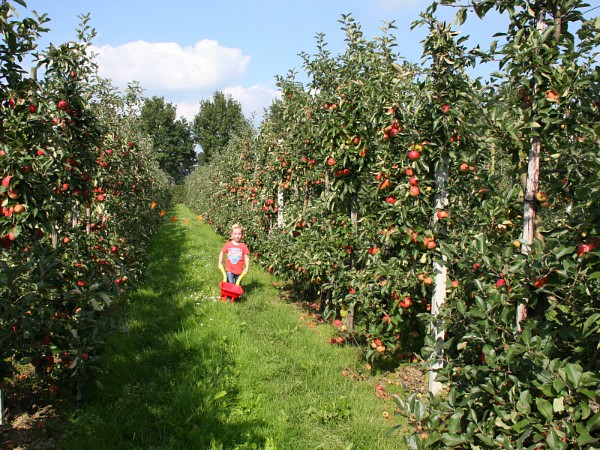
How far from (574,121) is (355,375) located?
11.1ft

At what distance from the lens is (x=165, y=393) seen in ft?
13.0

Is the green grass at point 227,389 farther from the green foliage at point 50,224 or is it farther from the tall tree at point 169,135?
the tall tree at point 169,135

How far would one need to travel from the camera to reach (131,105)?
10.1m

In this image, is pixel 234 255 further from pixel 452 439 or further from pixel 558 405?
pixel 558 405

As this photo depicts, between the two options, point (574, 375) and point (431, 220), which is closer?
point (574, 375)

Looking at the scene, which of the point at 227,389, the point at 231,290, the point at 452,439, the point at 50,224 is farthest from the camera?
the point at 231,290

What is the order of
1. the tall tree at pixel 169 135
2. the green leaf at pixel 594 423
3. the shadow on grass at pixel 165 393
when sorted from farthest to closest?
the tall tree at pixel 169 135, the shadow on grass at pixel 165 393, the green leaf at pixel 594 423

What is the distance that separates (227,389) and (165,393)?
592 mm

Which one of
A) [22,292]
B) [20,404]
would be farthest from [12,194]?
[20,404]

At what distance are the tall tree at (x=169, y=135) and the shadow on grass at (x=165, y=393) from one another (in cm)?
5298

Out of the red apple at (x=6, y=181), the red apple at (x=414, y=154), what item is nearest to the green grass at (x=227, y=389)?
the red apple at (x=6, y=181)

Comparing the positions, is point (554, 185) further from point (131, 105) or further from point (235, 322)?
point (131, 105)

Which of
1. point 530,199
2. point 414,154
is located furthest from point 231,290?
point 530,199

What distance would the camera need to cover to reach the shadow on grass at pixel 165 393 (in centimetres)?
333
